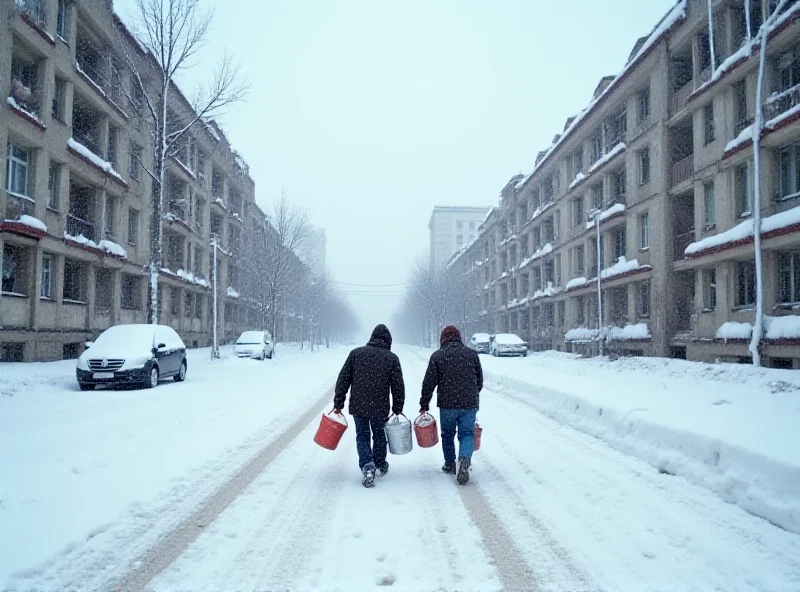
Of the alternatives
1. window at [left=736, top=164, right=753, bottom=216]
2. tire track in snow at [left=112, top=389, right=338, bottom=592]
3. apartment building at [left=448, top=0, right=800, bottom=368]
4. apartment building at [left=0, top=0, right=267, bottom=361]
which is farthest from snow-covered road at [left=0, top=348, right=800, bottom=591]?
apartment building at [left=0, top=0, right=267, bottom=361]

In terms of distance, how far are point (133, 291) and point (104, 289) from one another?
3.58 meters

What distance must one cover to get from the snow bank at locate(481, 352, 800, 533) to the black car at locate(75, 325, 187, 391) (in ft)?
32.1

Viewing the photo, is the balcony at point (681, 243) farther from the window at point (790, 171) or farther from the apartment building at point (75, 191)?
the apartment building at point (75, 191)

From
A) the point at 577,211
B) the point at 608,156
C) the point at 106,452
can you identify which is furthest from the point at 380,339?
the point at 577,211

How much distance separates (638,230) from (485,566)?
25.4 metres

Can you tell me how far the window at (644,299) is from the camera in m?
25.8

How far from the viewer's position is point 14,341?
57.0 ft

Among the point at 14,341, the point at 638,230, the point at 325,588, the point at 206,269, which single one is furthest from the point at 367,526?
the point at 206,269

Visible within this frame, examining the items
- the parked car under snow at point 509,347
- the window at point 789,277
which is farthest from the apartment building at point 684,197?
the parked car under snow at point 509,347

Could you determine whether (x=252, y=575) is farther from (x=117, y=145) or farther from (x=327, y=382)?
(x=117, y=145)

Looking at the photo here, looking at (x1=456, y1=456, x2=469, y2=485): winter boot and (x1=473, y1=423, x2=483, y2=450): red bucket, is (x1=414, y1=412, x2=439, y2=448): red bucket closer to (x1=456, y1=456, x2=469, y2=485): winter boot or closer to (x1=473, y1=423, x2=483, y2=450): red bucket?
(x1=473, y1=423, x2=483, y2=450): red bucket

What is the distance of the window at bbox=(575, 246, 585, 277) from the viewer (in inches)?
1373

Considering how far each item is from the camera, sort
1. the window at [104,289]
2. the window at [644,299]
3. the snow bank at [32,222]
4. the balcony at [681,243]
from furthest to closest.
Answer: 1. the window at [644,299]
2. the window at [104,289]
3. the balcony at [681,243]
4. the snow bank at [32,222]

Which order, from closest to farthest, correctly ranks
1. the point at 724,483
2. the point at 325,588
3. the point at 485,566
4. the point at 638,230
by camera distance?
1. the point at 325,588
2. the point at 485,566
3. the point at 724,483
4. the point at 638,230
